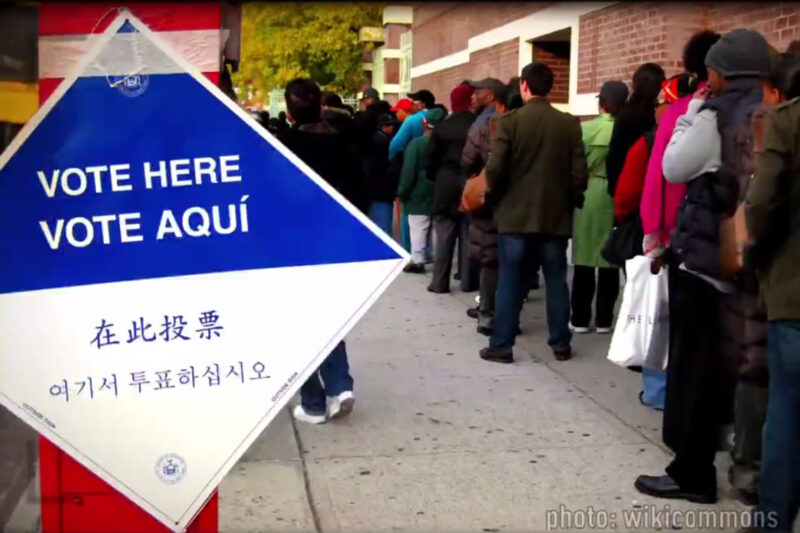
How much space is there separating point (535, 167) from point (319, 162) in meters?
1.63

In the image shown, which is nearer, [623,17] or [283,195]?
[283,195]

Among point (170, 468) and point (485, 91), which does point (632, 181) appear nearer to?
point (485, 91)

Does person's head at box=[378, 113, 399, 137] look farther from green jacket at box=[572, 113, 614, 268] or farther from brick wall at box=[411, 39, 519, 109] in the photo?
green jacket at box=[572, 113, 614, 268]

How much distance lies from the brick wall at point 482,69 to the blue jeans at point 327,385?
8137 millimetres

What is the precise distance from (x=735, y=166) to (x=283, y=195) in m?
2.04

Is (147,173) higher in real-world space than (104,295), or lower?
higher

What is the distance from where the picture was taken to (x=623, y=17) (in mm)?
8883

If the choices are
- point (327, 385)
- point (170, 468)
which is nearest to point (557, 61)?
point (327, 385)

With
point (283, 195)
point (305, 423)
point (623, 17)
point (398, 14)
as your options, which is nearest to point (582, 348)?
point (305, 423)

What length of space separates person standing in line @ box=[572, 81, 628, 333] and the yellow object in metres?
4.14

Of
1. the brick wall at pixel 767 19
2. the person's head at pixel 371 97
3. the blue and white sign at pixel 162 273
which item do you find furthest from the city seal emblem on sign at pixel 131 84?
the person's head at pixel 371 97

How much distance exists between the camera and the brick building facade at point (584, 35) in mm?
7281

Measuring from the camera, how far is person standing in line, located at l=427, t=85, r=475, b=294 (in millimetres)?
7832

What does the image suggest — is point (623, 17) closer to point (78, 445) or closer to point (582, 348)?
point (582, 348)
